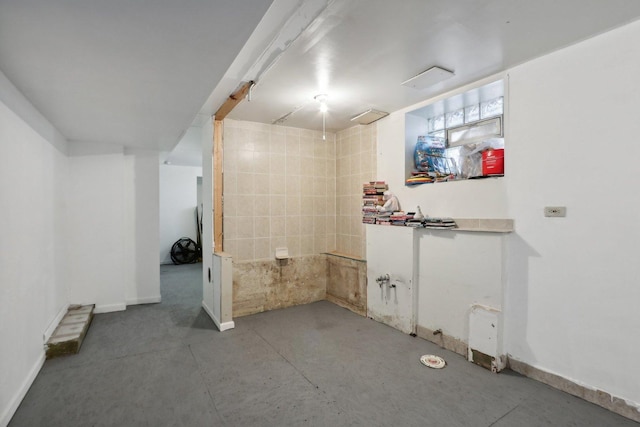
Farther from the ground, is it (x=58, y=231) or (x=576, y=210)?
(x=576, y=210)

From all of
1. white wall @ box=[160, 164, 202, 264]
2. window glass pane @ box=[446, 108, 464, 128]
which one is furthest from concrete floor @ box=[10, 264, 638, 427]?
white wall @ box=[160, 164, 202, 264]

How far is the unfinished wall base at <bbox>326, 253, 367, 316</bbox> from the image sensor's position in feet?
12.3

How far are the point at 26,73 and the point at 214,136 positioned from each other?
1821 mm

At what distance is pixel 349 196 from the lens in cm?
425

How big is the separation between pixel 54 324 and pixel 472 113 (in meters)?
4.76

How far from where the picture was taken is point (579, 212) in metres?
2.11

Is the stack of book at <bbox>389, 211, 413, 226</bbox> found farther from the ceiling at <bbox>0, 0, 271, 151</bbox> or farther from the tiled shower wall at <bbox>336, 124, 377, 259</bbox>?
the ceiling at <bbox>0, 0, 271, 151</bbox>

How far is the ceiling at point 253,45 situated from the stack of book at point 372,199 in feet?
3.56

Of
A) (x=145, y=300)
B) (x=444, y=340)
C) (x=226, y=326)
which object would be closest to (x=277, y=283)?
(x=226, y=326)

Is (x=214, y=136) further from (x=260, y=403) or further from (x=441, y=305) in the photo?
(x=441, y=305)

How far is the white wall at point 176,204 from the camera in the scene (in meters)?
7.61

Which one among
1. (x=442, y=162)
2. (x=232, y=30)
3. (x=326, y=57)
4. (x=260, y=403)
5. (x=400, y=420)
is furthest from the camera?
(x=442, y=162)

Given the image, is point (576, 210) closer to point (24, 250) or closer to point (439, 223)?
point (439, 223)

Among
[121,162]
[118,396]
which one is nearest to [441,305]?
[118,396]
